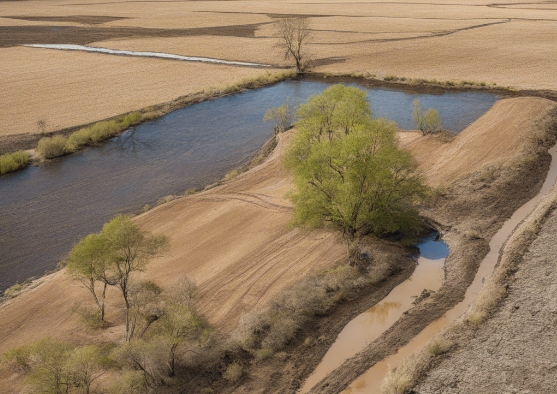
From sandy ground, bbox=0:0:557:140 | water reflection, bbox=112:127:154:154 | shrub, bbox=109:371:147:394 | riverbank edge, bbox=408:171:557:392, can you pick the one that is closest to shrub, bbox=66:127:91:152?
water reflection, bbox=112:127:154:154

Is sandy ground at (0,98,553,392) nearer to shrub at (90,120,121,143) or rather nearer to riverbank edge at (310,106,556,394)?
riverbank edge at (310,106,556,394)

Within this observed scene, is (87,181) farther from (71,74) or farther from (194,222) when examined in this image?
(71,74)

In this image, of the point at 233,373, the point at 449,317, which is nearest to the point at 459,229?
the point at 449,317

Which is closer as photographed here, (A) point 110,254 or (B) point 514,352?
(B) point 514,352

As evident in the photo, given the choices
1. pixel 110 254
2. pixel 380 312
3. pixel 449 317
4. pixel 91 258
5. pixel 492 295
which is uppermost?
pixel 110 254

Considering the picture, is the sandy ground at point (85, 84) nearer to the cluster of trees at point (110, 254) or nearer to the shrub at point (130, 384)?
the cluster of trees at point (110, 254)

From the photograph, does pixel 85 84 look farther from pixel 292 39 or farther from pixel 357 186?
pixel 357 186
